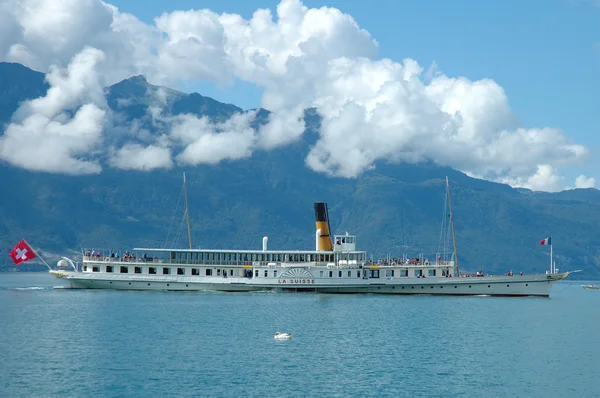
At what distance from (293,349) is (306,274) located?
159ft

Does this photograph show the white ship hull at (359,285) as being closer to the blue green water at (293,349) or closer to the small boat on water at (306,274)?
the small boat on water at (306,274)

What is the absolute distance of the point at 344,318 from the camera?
295 ft

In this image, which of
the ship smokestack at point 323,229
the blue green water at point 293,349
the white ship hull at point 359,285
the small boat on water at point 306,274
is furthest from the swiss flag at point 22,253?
the ship smokestack at point 323,229

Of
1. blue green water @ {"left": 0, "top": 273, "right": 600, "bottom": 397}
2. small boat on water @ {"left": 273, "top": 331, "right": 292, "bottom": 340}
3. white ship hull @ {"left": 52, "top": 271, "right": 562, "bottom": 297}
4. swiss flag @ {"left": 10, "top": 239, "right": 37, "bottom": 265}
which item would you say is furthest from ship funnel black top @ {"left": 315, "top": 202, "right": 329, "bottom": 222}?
small boat on water @ {"left": 273, "top": 331, "right": 292, "bottom": 340}

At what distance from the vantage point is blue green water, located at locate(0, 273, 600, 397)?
55.5 meters

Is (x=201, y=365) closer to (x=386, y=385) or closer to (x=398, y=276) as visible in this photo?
(x=386, y=385)

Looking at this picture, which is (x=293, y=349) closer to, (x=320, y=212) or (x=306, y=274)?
(x=306, y=274)

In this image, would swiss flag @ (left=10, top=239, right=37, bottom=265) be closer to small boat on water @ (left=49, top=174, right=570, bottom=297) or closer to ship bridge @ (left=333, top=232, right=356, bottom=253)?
small boat on water @ (left=49, top=174, right=570, bottom=297)

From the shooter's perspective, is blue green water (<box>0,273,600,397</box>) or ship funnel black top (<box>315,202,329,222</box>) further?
ship funnel black top (<box>315,202,329,222</box>)

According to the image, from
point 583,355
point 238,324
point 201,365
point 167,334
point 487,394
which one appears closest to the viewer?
point 487,394

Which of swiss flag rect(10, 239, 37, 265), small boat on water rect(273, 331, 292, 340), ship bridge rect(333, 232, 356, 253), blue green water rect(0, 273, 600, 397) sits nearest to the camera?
blue green water rect(0, 273, 600, 397)

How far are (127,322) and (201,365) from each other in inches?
967

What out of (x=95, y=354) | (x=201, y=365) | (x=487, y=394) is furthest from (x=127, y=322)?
(x=487, y=394)

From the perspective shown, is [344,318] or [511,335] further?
[344,318]
